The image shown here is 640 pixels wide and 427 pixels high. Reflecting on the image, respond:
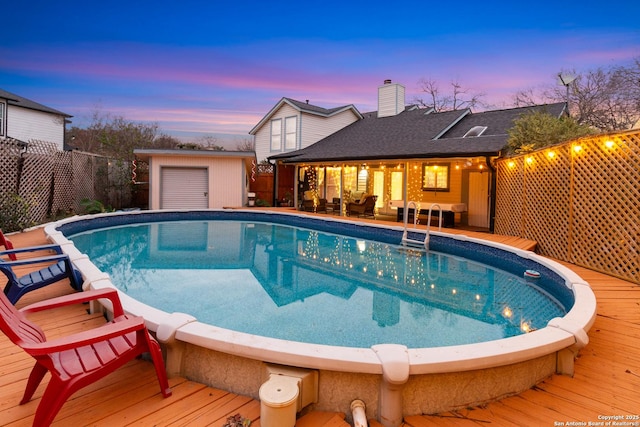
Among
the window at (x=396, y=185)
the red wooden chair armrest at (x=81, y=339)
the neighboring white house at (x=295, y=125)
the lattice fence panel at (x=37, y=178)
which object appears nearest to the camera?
the red wooden chair armrest at (x=81, y=339)

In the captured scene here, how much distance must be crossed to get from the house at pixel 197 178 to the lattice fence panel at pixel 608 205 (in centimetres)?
1316

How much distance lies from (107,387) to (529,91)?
2705 centimetres

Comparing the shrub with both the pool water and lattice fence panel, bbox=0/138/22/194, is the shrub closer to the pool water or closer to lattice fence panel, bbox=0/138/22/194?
lattice fence panel, bbox=0/138/22/194

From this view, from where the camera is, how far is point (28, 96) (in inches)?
998

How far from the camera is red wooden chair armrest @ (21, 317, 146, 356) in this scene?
194 cm

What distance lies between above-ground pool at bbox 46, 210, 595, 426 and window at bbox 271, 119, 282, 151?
25.1 ft

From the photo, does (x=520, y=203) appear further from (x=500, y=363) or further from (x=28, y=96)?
(x=28, y=96)

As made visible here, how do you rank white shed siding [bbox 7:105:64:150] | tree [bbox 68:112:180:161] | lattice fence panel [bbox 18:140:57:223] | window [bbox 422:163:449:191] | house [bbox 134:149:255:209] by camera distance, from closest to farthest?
lattice fence panel [bbox 18:140:57:223] → window [bbox 422:163:449:191] → house [bbox 134:149:255:209] → white shed siding [bbox 7:105:64:150] → tree [bbox 68:112:180:161]

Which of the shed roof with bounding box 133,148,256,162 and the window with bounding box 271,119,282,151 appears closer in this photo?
the shed roof with bounding box 133,148,256,162

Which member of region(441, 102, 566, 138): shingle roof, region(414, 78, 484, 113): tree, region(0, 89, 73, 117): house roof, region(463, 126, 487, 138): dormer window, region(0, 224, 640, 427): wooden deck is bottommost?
region(0, 224, 640, 427): wooden deck

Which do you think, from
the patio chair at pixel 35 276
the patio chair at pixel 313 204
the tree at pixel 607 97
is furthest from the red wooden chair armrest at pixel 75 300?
the tree at pixel 607 97

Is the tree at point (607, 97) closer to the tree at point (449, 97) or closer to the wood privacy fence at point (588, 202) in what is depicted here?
the tree at point (449, 97)

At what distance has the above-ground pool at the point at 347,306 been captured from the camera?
2.48 m

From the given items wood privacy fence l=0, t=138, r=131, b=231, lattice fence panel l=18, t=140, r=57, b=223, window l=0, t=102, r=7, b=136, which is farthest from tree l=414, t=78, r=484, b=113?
window l=0, t=102, r=7, b=136
